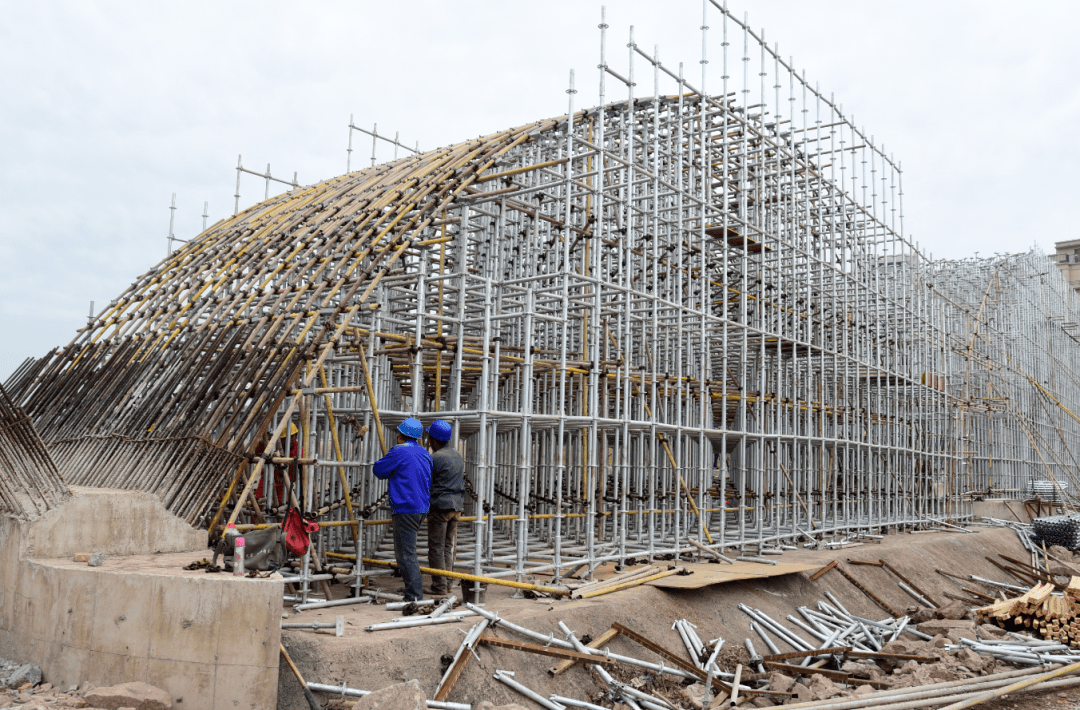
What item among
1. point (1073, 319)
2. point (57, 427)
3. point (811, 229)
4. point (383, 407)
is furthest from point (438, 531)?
point (1073, 319)

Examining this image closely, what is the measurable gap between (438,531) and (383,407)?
2522 mm

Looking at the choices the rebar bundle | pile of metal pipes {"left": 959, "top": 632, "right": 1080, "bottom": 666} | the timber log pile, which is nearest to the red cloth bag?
the rebar bundle

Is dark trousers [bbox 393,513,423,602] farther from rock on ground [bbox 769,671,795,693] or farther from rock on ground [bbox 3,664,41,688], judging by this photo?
rock on ground [bbox 769,671,795,693]

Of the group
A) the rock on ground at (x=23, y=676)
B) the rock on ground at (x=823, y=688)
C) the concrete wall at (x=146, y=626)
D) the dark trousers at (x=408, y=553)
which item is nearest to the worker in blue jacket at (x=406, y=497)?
the dark trousers at (x=408, y=553)

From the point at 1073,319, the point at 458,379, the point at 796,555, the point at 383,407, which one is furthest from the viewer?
the point at 1073,319

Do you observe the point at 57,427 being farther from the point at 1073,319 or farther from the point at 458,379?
the point at 1073,319

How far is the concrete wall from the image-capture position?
725 centimetres

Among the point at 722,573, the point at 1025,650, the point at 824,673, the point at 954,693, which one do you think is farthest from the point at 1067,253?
the point at 954,693

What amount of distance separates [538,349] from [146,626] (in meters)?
6.30

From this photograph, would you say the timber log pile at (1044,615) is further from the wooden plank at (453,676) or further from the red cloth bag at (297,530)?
the red cloth bag at (297,530)

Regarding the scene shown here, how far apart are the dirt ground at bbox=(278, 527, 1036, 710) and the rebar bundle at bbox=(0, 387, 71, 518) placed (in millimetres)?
2564

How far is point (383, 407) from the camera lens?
11727mm

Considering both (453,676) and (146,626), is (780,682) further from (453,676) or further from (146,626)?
(146,626)

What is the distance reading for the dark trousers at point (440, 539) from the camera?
9.71 m
